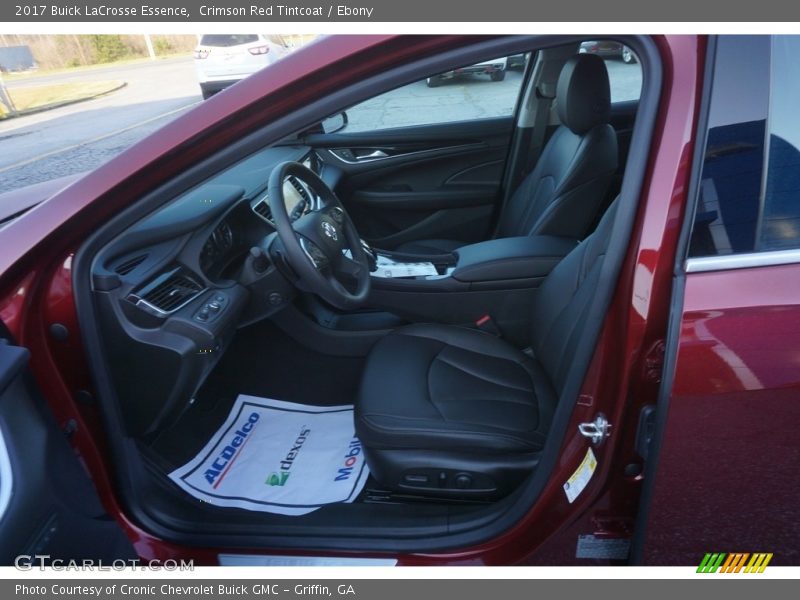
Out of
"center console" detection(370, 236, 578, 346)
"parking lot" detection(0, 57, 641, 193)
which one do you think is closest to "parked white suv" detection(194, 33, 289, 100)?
"parking lot" detection(0, 57, 641, 193)

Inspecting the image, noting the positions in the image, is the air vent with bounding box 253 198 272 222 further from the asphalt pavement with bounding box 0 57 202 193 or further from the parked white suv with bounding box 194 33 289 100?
the parked white suv with bounding box 194 33 289 100

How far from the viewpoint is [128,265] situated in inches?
53.6

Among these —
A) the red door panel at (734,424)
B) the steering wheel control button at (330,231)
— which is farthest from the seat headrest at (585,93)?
the red door panel at (734,424)

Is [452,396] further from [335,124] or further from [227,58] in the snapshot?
[227,58]

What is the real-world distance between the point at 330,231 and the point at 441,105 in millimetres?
2279

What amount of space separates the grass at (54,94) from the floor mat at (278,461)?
1325cm

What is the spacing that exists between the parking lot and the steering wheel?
334 millimetres

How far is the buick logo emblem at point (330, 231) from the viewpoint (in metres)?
1.70

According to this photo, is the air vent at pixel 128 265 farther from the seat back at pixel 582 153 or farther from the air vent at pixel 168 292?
the seat back at pixel 582 153

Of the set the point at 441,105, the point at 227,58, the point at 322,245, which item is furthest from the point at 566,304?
the point at 227,58

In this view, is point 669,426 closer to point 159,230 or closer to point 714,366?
point 714,366

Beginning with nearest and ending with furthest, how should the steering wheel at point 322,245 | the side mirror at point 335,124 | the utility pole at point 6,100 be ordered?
the steering wheel at point 322,245, the side mirror at point 335,124, the utility pole at point 6,100

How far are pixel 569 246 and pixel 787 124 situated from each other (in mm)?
1190

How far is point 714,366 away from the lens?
2.85 ft
